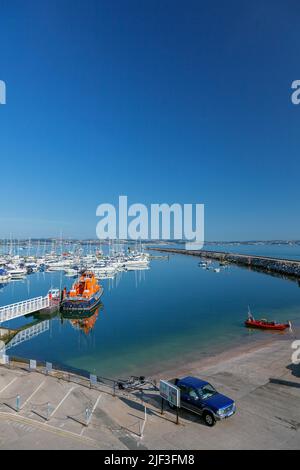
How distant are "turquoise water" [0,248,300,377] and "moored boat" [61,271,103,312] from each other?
2.01m

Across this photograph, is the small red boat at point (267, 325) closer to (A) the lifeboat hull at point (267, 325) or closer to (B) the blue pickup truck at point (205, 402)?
(A) the lifeboat hull at point (267, 325)

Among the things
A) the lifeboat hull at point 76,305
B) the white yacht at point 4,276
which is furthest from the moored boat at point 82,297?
the white yacht at point 4,276

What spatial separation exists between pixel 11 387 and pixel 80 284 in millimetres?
32515

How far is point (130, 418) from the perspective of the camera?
39.3 feet

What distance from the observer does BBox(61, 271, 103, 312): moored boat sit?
136 ft

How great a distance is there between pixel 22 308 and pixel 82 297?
33.0ft

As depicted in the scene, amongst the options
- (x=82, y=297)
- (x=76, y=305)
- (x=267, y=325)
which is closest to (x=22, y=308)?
(x=76, y=305)

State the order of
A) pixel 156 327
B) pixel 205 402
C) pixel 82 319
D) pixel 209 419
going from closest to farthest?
pixel 209 419 < pixel 205 402 < pixel 156 327 < pixel 82 319

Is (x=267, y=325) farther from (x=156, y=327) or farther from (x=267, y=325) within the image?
(x=156, y=327)

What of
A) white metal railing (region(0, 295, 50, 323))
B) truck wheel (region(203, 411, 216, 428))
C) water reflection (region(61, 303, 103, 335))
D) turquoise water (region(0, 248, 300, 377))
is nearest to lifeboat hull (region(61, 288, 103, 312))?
water reflection (region(61, 303, 103, 335))

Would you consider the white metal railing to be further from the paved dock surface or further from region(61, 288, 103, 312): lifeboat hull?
the paved dock surface
